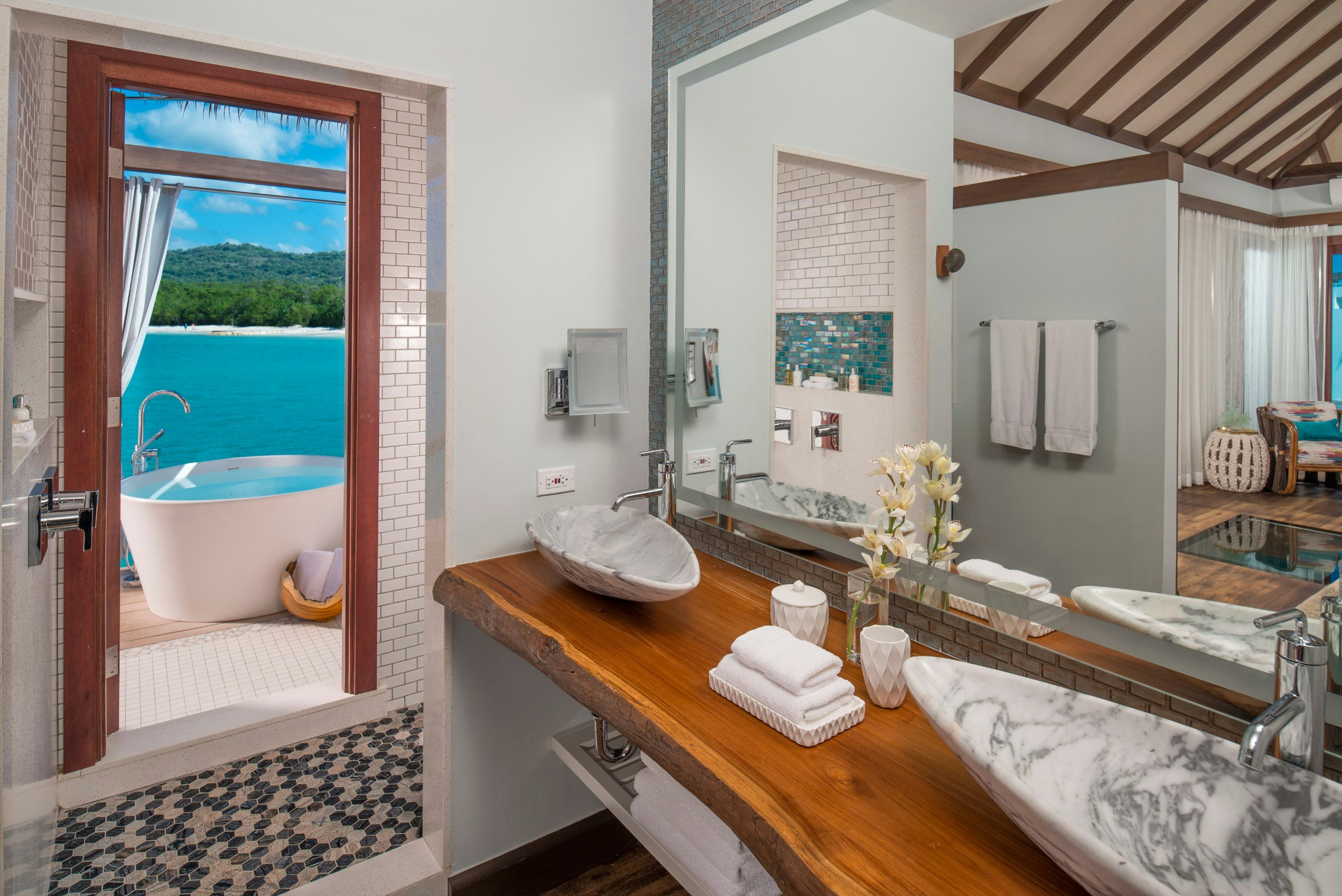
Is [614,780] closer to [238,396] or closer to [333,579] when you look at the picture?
[333,579]

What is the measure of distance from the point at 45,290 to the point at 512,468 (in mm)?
1615

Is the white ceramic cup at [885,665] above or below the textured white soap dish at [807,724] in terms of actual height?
above

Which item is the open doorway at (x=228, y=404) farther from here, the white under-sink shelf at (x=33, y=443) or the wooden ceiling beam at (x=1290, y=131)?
the wooden ceiling beam at (x=1290, y=131)

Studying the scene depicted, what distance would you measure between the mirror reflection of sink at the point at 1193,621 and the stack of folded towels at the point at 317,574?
3557 mm

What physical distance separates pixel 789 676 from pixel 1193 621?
1.93 feet

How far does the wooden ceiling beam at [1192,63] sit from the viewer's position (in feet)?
3.30

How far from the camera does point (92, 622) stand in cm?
245

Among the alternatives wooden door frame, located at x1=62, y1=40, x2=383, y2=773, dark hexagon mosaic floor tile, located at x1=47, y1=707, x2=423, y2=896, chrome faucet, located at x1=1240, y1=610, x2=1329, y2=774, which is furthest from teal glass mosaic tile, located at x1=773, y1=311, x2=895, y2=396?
dark hexagon mosaic floor tile, located at x1=47, y1=707, x2=423, y2=896

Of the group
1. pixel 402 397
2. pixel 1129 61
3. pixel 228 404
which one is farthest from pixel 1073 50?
pixel 228 404

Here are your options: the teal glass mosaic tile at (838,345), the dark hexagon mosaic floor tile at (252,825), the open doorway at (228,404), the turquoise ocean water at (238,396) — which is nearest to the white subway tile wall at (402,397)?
the open doorway at (228,404)

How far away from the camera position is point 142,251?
14.1 ft

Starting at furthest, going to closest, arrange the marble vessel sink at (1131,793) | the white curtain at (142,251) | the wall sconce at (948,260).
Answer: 1. the white curtain at (142,251)
2. the wall sconce at (948,260)
3. the marble vessel sink at (1131,793)

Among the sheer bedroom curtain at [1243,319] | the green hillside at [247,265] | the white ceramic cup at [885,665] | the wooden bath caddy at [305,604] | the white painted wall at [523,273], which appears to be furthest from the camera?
the green hillside at [247,265]

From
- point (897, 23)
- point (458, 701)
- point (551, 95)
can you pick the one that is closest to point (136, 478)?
point (458, 701)
